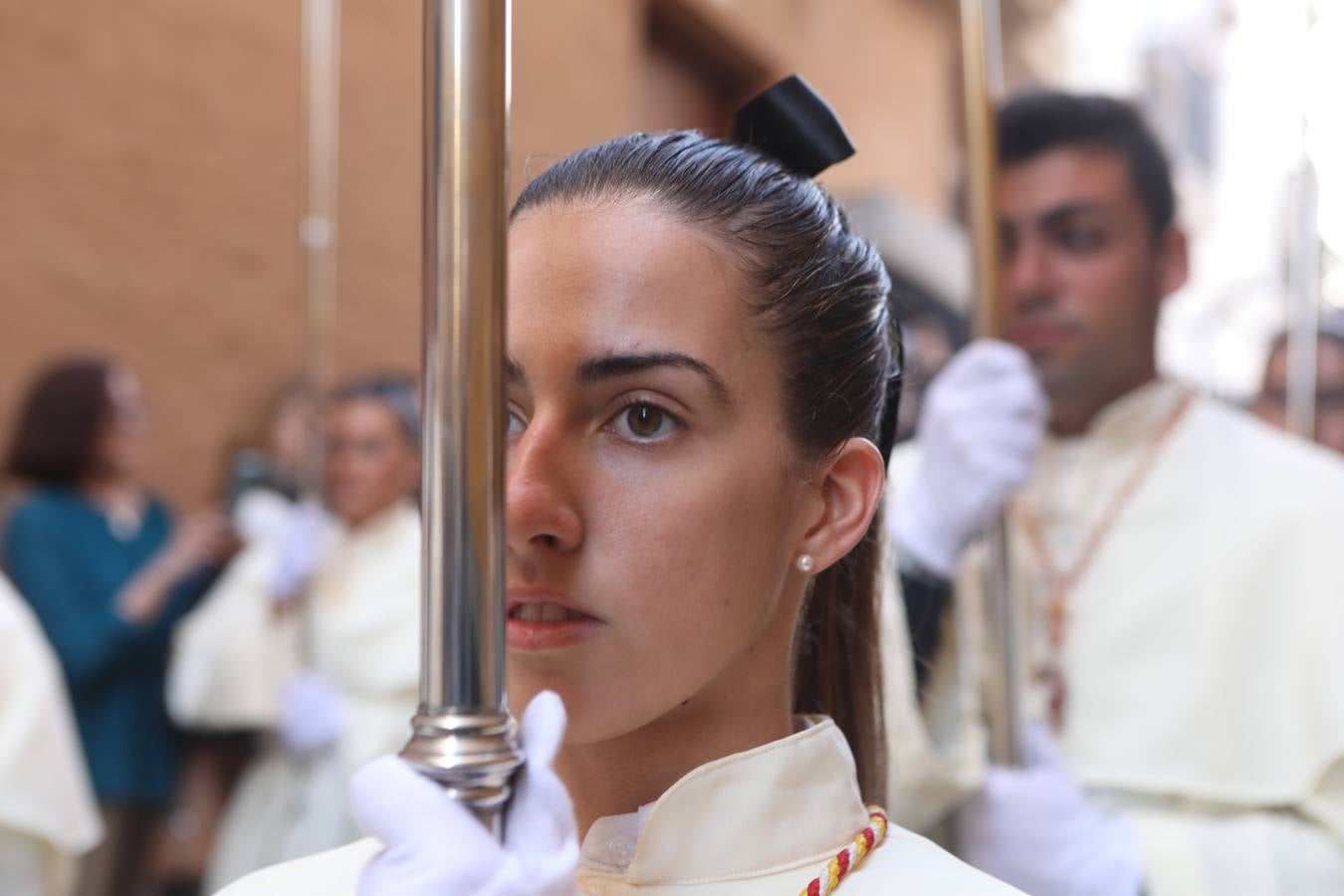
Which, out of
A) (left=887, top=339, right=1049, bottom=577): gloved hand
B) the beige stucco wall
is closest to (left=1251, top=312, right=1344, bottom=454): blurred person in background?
the beige stucco wall

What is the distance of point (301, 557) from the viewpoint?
3.20m

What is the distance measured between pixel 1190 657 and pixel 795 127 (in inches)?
36.7

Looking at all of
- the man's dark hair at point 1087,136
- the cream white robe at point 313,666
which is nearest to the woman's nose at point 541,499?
the man's dark hair at point 1087,136

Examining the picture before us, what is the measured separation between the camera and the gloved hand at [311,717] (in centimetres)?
287

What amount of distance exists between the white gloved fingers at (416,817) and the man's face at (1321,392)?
80.1 inches

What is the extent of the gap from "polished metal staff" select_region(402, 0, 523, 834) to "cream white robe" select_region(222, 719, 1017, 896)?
23 cm

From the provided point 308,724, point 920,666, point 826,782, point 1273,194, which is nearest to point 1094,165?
point 920,666

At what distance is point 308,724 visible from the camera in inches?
113

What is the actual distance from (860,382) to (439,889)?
0.45m

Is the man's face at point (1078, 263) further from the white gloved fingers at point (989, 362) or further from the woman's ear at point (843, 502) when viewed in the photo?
the woman's ear at point (843, 502)

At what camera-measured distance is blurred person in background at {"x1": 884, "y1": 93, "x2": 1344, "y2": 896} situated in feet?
4.67

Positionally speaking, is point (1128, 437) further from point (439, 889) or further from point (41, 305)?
point (41, 305)

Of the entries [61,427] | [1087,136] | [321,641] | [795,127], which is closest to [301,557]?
[321,641]

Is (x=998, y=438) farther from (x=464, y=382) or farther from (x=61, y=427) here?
(x=61, y=427)
